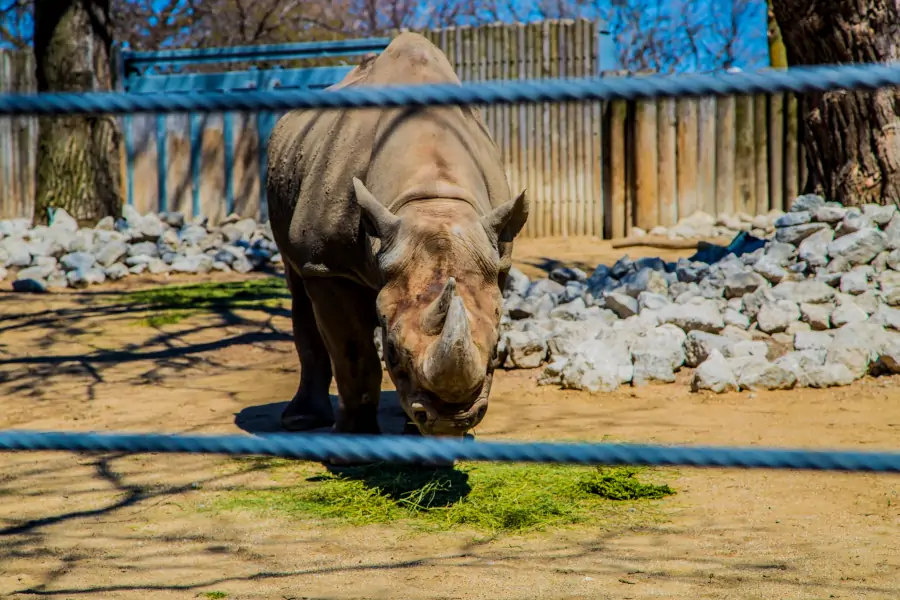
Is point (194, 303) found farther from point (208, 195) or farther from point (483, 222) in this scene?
point (483, 222)

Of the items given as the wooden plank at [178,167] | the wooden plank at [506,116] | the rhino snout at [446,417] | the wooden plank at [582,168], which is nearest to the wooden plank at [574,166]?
the wooden plank at [582,168]

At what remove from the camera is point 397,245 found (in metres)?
3.49

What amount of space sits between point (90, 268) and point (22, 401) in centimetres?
420

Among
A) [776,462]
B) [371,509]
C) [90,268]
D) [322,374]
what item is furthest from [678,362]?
[90,268]

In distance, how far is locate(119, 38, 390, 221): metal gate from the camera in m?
13.3

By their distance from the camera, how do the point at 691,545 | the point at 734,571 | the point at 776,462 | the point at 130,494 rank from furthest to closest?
the point at 130,494
the point at 691,545
the point at 734,571
the point at 776,462

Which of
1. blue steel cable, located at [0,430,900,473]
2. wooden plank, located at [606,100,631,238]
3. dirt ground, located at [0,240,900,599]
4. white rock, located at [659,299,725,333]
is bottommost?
dirt ground, located at [0,240,900,599]

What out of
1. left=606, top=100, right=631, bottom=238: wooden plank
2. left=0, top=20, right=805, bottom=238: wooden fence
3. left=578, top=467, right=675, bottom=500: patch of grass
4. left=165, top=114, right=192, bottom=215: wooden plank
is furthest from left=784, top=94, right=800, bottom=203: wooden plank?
left=578, top=467, right=675, bottom=500: patch of grass

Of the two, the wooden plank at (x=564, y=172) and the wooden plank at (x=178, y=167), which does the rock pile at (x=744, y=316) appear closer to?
the wooden plank at (x=564, y=172)

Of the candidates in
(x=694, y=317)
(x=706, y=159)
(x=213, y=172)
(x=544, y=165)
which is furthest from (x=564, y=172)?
(x=694, y=317)

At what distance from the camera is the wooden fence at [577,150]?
1212cm

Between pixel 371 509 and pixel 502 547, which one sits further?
pixel 371 509

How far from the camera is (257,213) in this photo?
13.3 meters

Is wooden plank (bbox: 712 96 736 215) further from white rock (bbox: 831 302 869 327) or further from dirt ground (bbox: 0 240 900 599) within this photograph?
dirt ground (bbox: 0 240 900 599)
